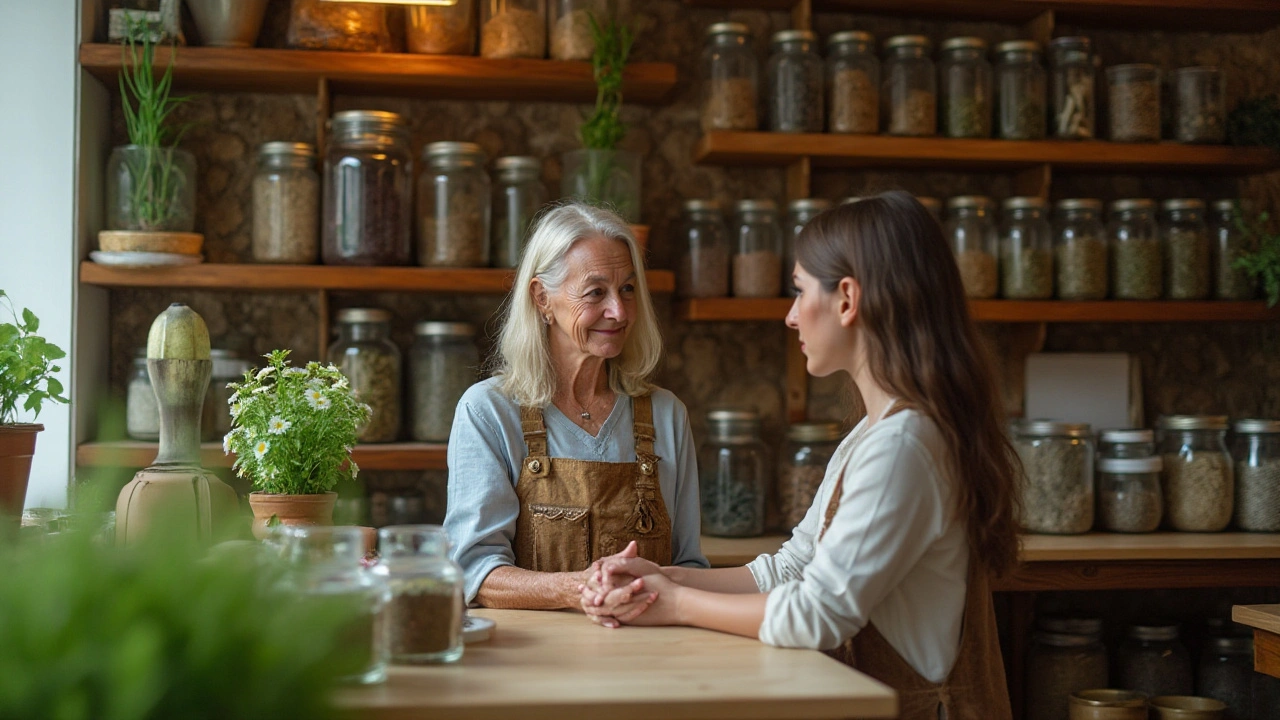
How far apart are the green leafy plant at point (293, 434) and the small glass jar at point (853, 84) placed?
6.25 feet

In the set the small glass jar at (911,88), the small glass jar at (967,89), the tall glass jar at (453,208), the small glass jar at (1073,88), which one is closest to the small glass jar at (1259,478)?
the small glass jar at (1073,88)

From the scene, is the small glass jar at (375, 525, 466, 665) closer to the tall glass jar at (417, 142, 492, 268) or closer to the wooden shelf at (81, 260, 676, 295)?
the wooden shelf at (81, 260, 676, 295)

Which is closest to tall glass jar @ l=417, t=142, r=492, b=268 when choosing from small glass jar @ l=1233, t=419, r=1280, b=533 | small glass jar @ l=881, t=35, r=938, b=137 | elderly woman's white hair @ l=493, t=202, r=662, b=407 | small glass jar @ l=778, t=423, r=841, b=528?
elderly woman's white hair @ l=493, t=202, r=662, b=407

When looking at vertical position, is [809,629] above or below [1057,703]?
above

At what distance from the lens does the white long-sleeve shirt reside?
4.90 feet

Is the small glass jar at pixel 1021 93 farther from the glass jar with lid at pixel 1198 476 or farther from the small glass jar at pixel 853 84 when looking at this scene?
the glass jar with lid at pixel 1198 476

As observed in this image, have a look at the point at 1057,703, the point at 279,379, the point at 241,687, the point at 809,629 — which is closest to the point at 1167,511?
the point at 1057,703

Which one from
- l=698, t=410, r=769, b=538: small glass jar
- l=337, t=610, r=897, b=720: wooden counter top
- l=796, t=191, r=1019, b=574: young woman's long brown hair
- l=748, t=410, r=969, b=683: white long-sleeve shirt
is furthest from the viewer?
l=698, t=410, r=769, b=538: small glass jar

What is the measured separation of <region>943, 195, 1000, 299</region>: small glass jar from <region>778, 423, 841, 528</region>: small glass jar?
0.59 meters

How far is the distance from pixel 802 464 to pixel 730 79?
3.66 feet

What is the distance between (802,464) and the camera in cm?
330

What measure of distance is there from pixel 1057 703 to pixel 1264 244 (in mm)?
1463

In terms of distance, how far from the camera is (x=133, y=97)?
3.26 meters

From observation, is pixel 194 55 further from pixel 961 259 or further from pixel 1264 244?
pixel 1264 244
